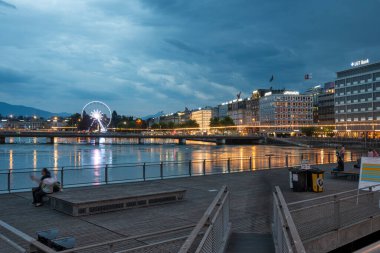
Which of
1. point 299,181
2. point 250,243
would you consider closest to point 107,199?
point 250,243

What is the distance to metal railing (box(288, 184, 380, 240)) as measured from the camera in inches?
377

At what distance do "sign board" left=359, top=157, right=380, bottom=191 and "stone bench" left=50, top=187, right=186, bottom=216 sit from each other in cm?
712

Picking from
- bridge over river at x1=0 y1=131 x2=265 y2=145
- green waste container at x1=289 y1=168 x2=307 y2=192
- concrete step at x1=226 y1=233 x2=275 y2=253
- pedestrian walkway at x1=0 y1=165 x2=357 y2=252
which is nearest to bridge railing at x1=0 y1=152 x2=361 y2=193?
pedestrian walkway at x1=0 y1=165 x2=357 y2=252

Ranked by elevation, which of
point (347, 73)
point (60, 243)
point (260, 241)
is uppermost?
point (347, 73)

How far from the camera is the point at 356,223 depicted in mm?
11719

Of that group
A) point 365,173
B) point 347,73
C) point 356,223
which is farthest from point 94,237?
point 347,73

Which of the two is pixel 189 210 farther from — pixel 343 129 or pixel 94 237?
pixel 343 129

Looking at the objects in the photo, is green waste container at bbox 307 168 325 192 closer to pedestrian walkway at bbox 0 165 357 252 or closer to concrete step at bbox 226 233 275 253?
pedestrian walkway at bbox 0 165 357 252

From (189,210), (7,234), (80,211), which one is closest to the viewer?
(7,234)

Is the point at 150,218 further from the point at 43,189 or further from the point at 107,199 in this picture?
the point at 43,189

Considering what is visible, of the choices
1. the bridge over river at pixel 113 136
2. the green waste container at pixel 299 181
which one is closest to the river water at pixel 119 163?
the green waste container at pixel 299 181

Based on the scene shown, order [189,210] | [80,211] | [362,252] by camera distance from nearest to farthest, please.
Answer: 1. [362,252]
2. [80,211]
3. [189,210]

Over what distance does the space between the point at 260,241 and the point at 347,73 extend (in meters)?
160

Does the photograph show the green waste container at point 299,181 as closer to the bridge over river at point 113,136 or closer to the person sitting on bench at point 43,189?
the person sitting on bench at point 43,189
